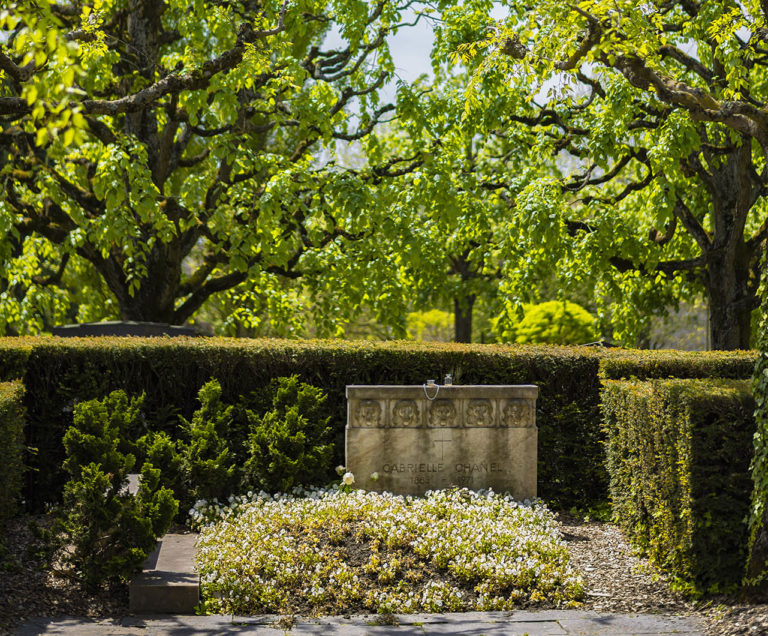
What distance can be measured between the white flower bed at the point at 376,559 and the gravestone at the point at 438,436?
0.86 meters

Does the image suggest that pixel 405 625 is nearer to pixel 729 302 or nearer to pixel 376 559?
pixel 376 559

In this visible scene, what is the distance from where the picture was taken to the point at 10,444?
765 centimetres

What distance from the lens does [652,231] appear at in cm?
1812

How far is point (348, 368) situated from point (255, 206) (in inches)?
223

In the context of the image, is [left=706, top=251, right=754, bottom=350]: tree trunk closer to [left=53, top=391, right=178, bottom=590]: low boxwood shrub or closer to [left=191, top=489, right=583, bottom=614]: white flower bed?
[left=191, top=489, right=583, bottom=614]: white flower bed

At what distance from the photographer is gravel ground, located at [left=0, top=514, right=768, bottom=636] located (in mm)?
6121

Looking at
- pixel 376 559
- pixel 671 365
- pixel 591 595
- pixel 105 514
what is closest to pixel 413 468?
pixel 376 559

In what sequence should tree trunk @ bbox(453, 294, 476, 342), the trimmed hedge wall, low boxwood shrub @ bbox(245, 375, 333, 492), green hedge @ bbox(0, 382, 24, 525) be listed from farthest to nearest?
tree trunk @ bbox(453, 294, 476, 342), the trimmed hedge wall, low boxwood shrub @ bbox(245, 375, 333, 492), green hedge @ bbox(0, 382, 24, 525)

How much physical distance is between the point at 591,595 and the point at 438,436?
2927mm

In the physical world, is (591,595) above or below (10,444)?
below

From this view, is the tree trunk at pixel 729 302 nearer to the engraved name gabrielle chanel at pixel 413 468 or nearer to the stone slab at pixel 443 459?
the stone slab at pixel 443 459

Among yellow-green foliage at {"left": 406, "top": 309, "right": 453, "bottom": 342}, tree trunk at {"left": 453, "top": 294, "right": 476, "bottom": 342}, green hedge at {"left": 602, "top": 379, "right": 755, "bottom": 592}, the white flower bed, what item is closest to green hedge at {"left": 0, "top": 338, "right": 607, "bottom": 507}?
the white flower bed

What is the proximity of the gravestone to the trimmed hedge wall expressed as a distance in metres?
0.59

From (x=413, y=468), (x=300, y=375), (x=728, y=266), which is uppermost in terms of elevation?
(x=728, y=266)
